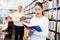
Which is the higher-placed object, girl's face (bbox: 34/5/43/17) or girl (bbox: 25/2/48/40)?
girl's face (bbox: 34/5/43/17)

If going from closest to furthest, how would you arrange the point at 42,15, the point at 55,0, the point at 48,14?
the point at 55,0
the point at 42,15
the point at 48,14

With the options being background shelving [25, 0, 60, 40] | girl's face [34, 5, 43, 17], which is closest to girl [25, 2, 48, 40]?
girl's face [34, 5, 43, 17]

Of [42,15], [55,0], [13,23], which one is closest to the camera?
[55,0]

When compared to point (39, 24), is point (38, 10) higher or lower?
higher

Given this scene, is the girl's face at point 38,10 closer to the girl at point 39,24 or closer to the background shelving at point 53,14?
the girl at point 39,24

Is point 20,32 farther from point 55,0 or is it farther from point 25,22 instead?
point 55,0

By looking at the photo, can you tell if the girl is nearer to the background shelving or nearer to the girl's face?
the girl's face

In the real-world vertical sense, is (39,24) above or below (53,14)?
below

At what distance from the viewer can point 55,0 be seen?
216cm

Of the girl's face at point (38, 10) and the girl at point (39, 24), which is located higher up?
the girl's face at point (38, 10)

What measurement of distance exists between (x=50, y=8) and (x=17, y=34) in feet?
2.92

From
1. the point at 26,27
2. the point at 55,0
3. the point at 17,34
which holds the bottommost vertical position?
the point at 17,34

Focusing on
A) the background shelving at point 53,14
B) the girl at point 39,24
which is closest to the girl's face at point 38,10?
the girl at point 39,24

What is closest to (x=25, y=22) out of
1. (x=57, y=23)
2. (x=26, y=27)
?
(x=26, y=27)
